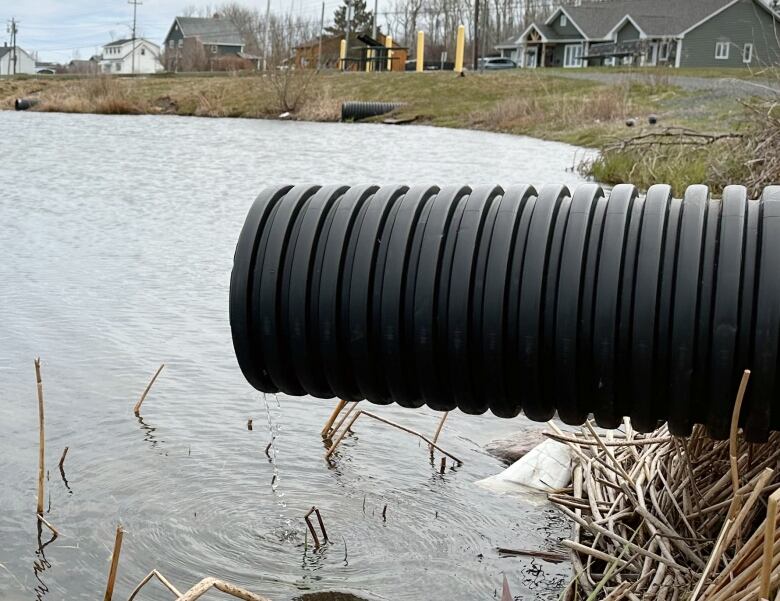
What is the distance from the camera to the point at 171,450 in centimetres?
500

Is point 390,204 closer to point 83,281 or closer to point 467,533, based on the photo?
point 467,533

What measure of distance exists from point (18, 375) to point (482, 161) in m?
14.1

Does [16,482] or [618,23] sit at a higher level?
[618,23]

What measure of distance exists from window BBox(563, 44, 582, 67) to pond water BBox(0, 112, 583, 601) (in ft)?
210

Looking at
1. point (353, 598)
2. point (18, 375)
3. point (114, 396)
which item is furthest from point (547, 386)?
point (18, 375)

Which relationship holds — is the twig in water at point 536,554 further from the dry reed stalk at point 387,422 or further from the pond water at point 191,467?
the dry reed stalk at point 387,422

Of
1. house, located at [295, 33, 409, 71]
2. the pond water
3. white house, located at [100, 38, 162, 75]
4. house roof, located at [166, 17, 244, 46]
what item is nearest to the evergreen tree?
house, located at [295, 33, 409, 71]

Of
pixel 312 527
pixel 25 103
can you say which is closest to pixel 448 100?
pixel 25 103

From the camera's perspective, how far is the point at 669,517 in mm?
3715

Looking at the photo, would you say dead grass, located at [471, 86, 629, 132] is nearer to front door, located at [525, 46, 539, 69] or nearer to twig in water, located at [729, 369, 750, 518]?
twig in water, located at [729, 369, 750, 518]

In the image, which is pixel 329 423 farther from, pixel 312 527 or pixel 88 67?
pixel 88 67

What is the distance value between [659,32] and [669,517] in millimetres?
63374

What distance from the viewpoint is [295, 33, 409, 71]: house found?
64188mm

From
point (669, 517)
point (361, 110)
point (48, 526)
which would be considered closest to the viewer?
point (669, 517)
